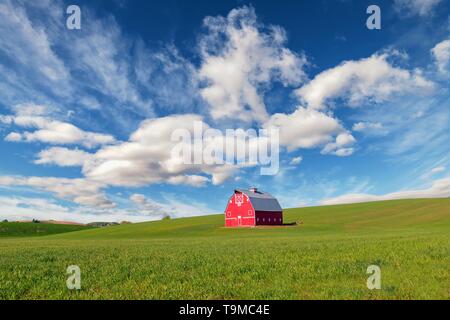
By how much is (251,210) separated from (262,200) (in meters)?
6.02

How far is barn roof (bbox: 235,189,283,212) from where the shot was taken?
313 feet

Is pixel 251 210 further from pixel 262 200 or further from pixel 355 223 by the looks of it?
pixel 355 223

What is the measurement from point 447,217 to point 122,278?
8162cm

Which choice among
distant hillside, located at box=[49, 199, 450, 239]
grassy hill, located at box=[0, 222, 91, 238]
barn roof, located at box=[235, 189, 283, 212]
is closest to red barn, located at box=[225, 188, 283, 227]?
barn roof, located at box=[235, 189, 283, 212]

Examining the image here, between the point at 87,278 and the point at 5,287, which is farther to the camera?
the point at 87,278

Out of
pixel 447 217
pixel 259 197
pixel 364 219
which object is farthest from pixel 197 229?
pixel 447 217

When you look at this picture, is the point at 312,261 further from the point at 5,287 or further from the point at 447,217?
the point at 447,217

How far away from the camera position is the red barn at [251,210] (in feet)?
308

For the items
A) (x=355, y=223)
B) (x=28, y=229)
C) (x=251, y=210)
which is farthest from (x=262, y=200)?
(x=28, y=229)

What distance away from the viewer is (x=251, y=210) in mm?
93875

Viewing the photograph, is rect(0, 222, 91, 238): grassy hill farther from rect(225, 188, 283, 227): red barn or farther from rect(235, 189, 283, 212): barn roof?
rect(235, 189, 283, 212): barn roof

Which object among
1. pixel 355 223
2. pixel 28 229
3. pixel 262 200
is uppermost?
pixel 262 200

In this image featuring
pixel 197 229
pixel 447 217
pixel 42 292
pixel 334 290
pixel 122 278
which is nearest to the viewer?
pixel 334 290
